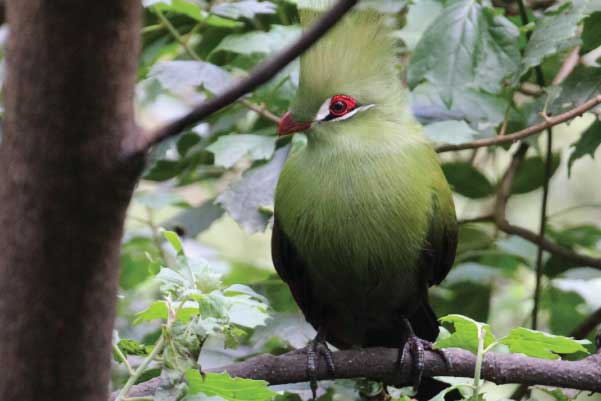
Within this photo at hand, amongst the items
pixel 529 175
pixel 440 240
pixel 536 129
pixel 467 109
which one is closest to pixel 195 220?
pixel 440 240

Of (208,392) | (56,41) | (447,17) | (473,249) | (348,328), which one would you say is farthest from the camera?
(473,249)

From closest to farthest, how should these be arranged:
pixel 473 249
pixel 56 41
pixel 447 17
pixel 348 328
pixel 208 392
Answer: pixel 56 41 < pixel 208 392 < pixel 447 17 < pixel 348 328 < pixel 473 249

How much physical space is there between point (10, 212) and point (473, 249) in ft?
8.96

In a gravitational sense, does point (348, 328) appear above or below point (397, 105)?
below

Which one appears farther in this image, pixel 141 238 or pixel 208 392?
pixel 141 238

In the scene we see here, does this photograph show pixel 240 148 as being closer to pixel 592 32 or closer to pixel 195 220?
pixel 195 220

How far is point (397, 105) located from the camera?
280 cm

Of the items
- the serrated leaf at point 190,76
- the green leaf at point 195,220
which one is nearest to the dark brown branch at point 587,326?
the green leaf at point 195,220

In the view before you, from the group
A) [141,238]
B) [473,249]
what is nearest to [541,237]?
[473,249]

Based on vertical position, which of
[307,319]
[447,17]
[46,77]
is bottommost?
[307,319]

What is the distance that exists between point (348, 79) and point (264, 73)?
67.1 inches

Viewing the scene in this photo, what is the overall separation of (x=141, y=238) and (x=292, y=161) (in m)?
1.19

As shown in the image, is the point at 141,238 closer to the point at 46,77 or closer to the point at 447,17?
the point at 447,17

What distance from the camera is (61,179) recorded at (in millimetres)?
1078
